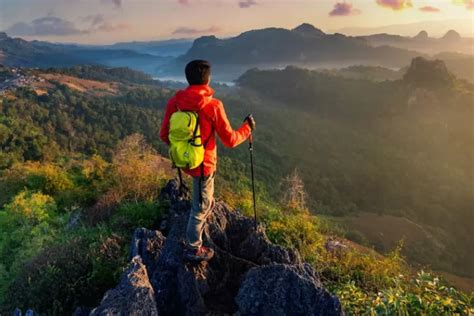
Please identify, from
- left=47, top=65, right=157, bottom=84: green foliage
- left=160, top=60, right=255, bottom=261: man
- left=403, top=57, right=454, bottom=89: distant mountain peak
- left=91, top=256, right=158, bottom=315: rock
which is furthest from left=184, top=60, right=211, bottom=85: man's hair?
left=47, top=65, right=157, bottom=84: green foliage

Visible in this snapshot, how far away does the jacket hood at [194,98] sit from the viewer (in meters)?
4.24

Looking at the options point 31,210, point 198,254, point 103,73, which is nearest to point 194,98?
point 198,254

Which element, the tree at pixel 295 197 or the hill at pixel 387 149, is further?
the hill at pixel 387 149

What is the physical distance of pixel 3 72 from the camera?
2854 inches

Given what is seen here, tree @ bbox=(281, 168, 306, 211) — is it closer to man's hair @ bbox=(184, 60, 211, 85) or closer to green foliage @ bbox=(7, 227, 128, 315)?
green foliage @ bbox=(7, 227, 128, 315)

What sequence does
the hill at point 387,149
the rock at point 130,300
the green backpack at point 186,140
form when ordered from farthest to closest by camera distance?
the hill at point 387,149 → the green backpack at point 186,140 → the rock at point 130,300

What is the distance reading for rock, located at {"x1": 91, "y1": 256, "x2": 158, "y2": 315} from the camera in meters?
3.69

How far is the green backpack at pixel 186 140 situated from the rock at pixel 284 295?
1.38 m

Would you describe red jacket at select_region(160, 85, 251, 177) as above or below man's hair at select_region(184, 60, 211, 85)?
below

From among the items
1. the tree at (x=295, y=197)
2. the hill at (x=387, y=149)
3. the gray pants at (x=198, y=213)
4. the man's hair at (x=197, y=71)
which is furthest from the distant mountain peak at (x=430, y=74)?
the man's hair at (x=197, y=71)

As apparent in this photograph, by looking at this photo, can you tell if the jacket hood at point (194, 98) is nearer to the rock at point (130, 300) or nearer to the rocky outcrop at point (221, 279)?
the rocky outcrop at point (221, 279)

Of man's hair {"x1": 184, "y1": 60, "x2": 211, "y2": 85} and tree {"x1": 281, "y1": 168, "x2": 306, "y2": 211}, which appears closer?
man's hair {"x1": 184, "y1": 60, "x2": 211, "y2": 85}

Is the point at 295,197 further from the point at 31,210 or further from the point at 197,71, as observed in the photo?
the point at 197,71

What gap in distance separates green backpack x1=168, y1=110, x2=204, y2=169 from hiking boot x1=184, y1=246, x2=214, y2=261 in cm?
104
